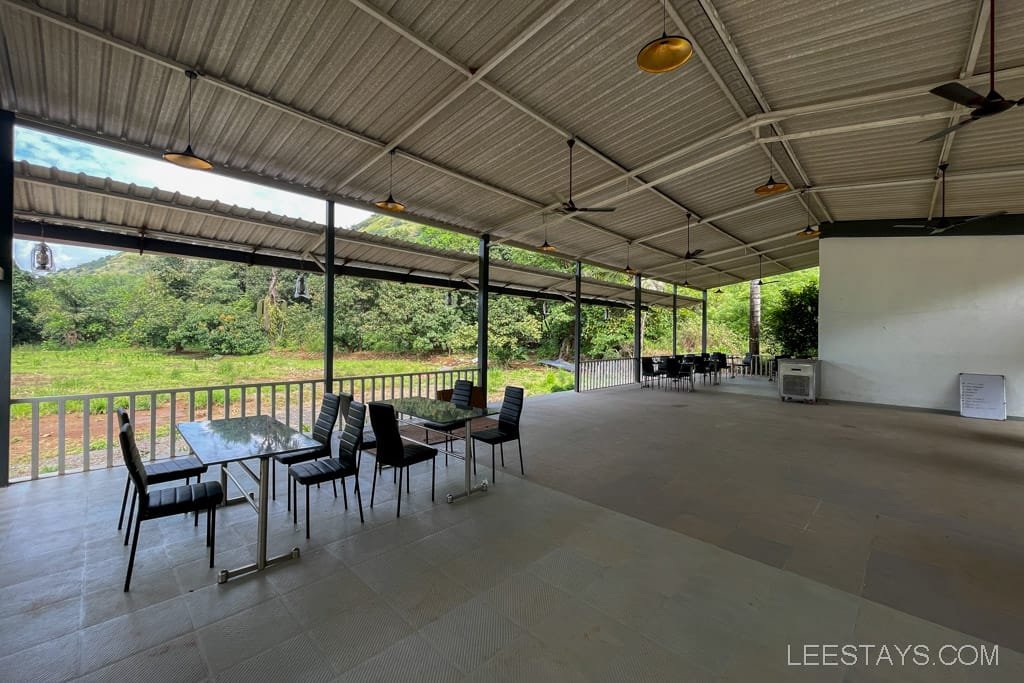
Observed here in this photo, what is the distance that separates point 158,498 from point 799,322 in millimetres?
15556

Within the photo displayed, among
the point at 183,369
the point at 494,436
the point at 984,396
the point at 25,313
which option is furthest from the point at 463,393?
the point at 25,313

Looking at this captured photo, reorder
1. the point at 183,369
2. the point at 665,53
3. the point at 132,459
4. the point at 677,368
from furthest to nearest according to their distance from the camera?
1. the point at 183,369
2. the point at 677,368
3. the point at 665,53
4. the point at 132,459

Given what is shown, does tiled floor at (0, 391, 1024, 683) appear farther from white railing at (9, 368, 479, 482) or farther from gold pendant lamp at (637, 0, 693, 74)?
gold pendant lamp at (637, 0, 693, 74)

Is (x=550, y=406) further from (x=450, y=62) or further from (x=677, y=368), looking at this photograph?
(x=450, y=62)

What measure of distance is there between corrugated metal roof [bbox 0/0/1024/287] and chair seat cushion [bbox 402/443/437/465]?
143 inches

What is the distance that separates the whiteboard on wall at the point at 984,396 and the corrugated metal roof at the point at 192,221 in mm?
9966

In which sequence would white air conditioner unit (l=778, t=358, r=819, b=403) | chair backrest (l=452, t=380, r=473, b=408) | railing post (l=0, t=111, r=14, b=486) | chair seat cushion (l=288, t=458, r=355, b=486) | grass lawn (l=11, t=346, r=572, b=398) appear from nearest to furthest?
1. chair seat cushion (l=288, t=458, r=355, b=486)
2. railing post (l=0, t=111, r=14, b=486)
3. chair backrest (l=452, t=380, r=473, b=408)
4. white air conditioner unit (l=778, t=358, r=819, b=403)
5. grass lawn (l=11, t=346, r=572, b=398)

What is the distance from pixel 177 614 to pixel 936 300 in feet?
40.4

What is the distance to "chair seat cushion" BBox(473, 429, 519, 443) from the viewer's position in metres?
3.88

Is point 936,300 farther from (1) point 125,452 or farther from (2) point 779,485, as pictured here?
(1) point 125,452

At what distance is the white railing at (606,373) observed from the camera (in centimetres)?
1127

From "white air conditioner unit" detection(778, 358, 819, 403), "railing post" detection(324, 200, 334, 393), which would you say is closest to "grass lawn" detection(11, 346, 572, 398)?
"white air conditioner unit" detection(778, 358, 819, 403)

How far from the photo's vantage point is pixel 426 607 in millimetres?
2092

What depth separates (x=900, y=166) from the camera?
657 cm
